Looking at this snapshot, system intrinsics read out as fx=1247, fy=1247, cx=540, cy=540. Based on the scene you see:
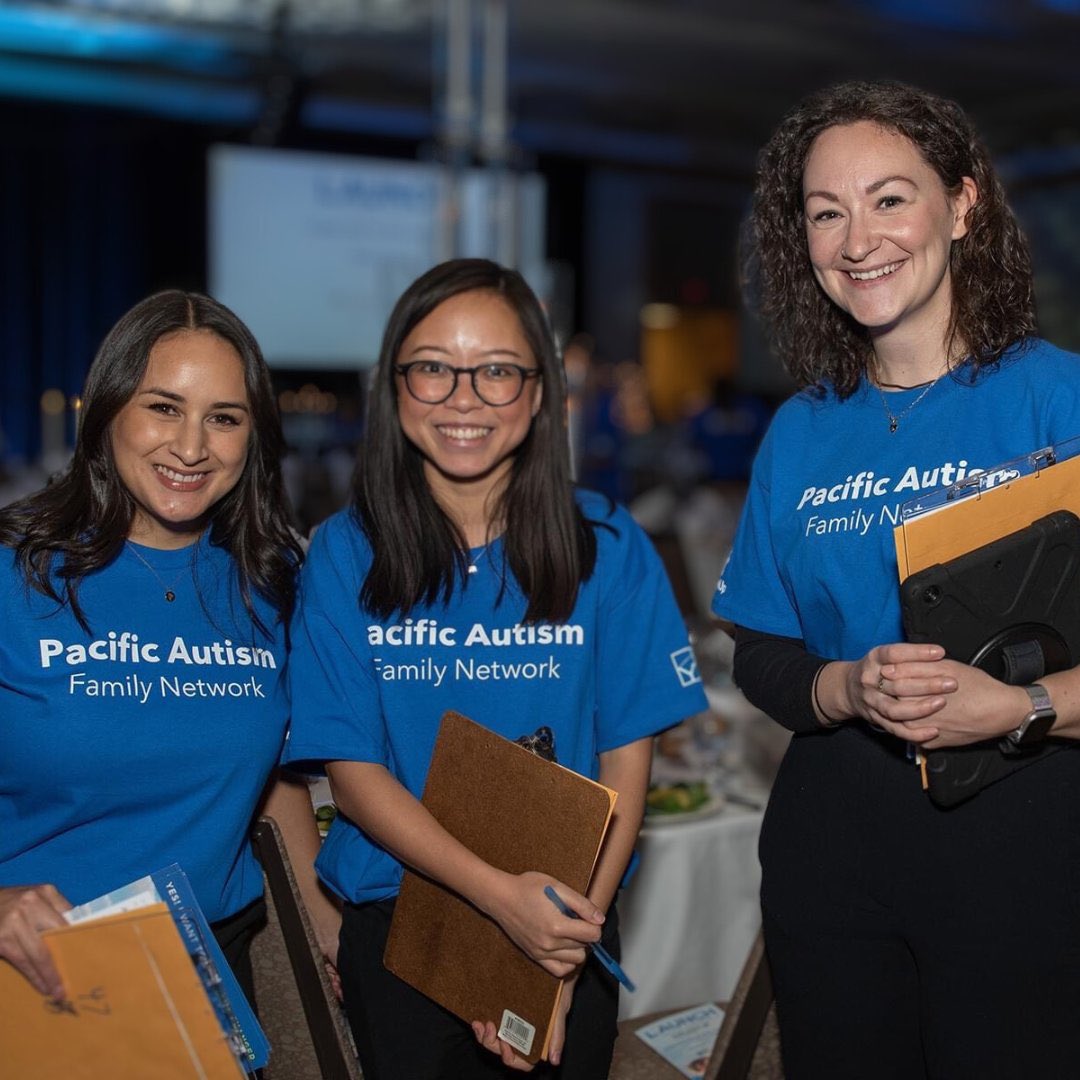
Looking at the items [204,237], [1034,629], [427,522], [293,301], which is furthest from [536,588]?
[204,237]

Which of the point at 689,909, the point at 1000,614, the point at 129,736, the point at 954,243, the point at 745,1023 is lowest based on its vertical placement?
the point at 689,909

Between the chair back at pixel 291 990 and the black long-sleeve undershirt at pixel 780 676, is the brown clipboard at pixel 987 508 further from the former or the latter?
the chair back at pixel 291 990

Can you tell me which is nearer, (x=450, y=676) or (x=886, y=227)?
(x=886, y=227)

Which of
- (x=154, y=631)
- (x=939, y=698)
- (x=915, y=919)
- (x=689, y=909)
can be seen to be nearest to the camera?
(x=939, y=698)

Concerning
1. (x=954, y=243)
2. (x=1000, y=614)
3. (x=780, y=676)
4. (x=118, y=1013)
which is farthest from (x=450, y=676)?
(x=954, y=243)

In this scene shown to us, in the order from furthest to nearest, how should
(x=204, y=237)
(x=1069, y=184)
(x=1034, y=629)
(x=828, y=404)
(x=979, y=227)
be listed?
(x=1069, y=184), (x=204, y=237), (x=828, y=404), (x=979, y=227), (x=1034, y=629)

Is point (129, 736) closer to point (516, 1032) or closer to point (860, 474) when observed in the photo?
point (516, 1032)

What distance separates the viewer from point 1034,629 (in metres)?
1.24

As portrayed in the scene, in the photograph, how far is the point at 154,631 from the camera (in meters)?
1.56

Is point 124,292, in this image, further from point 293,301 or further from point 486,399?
point 486,399

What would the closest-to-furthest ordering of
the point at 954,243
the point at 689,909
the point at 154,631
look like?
1. the point at 954,243
2. the point at 154,631
3. the point at 689,909

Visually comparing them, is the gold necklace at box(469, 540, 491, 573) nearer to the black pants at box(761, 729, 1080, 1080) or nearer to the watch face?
the black pants at box(761, 729, 1080, 1080)

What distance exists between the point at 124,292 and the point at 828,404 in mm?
10188

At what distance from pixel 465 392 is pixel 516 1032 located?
0.81 meters
